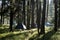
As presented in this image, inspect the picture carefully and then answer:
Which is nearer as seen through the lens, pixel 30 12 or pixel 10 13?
pixel 10 13

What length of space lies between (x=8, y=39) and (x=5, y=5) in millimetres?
12533

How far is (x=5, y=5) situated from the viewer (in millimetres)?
28297

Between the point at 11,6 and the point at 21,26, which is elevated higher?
A: the point at 11,6

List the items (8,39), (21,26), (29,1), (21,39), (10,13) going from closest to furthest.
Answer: (8,39), (21,39), (10,13), (21,26), (29,1)

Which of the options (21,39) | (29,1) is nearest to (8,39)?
(21,39)

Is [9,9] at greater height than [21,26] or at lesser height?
greater

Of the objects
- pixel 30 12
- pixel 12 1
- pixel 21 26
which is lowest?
pixel 21 26

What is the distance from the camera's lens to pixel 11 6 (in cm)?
2594

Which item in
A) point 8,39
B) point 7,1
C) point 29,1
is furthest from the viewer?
point 29,1

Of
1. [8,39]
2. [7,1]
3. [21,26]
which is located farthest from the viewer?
[21,26]

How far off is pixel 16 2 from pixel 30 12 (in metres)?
9.82

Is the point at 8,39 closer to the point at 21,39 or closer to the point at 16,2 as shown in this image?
the point at 21,39

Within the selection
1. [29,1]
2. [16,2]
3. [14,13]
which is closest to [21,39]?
[14,13]

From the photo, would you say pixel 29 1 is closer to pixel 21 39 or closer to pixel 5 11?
pixel 5 11
